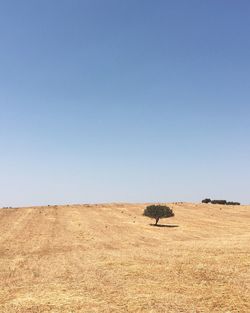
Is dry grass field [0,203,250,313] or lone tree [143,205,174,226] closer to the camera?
dry grass field [0,203,250,313]

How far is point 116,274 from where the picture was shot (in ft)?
79.8

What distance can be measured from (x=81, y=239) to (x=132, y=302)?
28.2m

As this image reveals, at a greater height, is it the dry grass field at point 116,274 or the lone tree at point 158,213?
the lone tree at point 158,213

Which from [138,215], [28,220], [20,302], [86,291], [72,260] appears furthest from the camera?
[138,215]

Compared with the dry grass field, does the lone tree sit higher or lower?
higher

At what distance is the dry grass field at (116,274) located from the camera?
58.9 ft

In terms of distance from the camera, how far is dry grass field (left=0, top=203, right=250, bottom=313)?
17953 mm

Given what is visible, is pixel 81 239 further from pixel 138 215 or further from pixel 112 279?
pixel 138 215

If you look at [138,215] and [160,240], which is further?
[138,215]

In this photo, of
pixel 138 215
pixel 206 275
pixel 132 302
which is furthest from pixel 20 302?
pixel 138 215

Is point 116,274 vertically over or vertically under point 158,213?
under

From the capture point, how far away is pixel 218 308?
1717 cm

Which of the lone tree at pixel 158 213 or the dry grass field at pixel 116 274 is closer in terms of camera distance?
the dry grass field at pixel 116 274

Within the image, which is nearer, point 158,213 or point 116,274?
point 116,274
